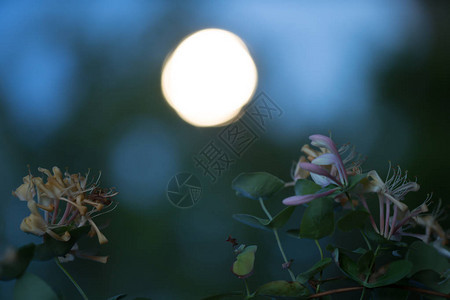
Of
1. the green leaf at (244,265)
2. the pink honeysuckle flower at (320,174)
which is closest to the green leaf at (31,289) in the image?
the green leaf at (244,265)

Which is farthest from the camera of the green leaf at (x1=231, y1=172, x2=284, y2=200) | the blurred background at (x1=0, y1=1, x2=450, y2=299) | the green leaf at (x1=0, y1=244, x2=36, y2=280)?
the blurred background at (x1=0, y1=1, x2=450, y2=299)

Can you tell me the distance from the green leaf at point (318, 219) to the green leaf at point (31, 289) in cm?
28

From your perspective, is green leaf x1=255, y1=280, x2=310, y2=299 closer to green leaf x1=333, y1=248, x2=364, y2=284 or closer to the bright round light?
green leaf x1=333, y1=248, x2=364, y2=284

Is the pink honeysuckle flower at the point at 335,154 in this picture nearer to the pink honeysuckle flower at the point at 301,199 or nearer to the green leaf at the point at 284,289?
the pink honeysuckle flower at the point at 301,199

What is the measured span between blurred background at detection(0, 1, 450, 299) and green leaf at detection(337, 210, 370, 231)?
1.16 ft

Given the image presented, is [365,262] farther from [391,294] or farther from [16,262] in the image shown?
[16,262]

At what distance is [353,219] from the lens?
42 cm

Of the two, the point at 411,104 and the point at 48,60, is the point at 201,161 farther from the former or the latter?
the point at 411,104

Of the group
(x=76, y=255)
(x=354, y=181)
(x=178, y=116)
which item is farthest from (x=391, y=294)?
(x=178, y=116)

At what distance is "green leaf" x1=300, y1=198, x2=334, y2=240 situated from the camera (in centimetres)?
42

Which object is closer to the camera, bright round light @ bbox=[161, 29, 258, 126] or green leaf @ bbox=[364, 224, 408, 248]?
green leaf @ bbox=[364, 224, 408, 248]

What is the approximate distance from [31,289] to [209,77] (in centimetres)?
55

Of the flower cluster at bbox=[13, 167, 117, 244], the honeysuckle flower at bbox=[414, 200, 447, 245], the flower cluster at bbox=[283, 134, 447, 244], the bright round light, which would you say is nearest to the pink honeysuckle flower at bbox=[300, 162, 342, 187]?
the flower cluster at bbox=[283, 134, 447, 244]

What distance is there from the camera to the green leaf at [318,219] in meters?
0.42
